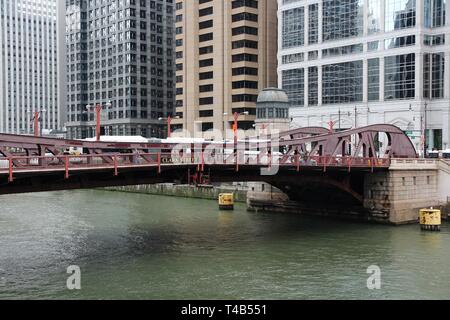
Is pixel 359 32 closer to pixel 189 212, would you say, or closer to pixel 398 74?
pixel 398 74

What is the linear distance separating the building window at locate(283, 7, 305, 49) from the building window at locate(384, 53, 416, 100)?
20.3 m

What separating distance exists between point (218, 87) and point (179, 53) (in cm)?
1608

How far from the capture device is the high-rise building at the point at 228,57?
134500mm

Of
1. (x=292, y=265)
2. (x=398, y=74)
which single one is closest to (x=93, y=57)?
(x=398, y=74)

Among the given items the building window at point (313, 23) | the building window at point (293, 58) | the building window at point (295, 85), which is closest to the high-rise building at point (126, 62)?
the building window at point (295, 85)

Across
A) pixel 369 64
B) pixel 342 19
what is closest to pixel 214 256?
pixel 369 64

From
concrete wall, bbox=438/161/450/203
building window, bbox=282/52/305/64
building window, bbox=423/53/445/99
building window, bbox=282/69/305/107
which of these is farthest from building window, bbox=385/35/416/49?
concrete wall, bbox=438/161/450/203

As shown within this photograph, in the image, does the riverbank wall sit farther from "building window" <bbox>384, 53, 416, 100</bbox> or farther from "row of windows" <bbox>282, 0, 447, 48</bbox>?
"row of windows" <bbox>282, 0, 447, 48</bbox>

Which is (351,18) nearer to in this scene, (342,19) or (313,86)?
(342,19)

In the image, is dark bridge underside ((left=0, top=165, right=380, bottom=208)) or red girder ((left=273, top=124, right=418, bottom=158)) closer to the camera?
dark bridge underside ((left=0, top=165, right=380, bottom=208))

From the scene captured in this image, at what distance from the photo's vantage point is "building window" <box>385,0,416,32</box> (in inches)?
3848

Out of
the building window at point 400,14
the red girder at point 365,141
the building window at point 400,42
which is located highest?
the building window at point 400,14

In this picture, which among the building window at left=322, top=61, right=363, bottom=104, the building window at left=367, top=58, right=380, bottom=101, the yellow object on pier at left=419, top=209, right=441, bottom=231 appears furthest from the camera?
the building window at left=322, top=61, right=363, bottom=104

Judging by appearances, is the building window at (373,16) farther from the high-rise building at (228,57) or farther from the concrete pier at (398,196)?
the concrete pier at (398,196)
